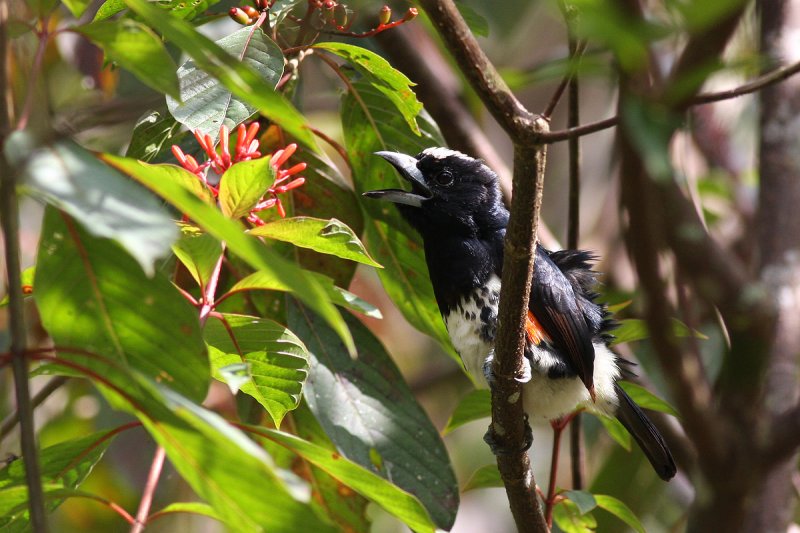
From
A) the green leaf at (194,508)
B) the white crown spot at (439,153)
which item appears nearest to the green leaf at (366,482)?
the green leaf at (194,508)

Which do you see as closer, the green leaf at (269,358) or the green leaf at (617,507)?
the green leaf at (269,358)

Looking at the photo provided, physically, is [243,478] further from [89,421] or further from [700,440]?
[89,421]

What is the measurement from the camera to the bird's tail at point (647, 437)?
2936 mm

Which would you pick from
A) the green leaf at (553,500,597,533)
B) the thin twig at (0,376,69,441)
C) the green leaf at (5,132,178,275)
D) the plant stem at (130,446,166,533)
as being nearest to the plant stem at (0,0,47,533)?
the green leaf at (5,132,178,275)

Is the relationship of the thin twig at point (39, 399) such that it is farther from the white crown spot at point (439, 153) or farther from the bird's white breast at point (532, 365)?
the white crown spot at point (439, 153)

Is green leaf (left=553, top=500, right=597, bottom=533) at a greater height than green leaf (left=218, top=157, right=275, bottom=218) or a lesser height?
lesser

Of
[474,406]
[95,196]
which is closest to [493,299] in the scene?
[474,406]

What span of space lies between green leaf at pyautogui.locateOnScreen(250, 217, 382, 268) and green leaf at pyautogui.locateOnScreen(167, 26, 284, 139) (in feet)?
0.82

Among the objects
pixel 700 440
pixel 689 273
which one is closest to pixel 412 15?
pixel 700 440

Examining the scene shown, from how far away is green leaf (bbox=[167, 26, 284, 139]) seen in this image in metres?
1.96

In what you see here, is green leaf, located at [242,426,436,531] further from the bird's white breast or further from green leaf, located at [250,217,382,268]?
the bird's white breast

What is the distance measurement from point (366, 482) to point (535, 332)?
1209mm

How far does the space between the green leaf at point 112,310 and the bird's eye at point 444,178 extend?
162cm

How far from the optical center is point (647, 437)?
2951 millimetres
